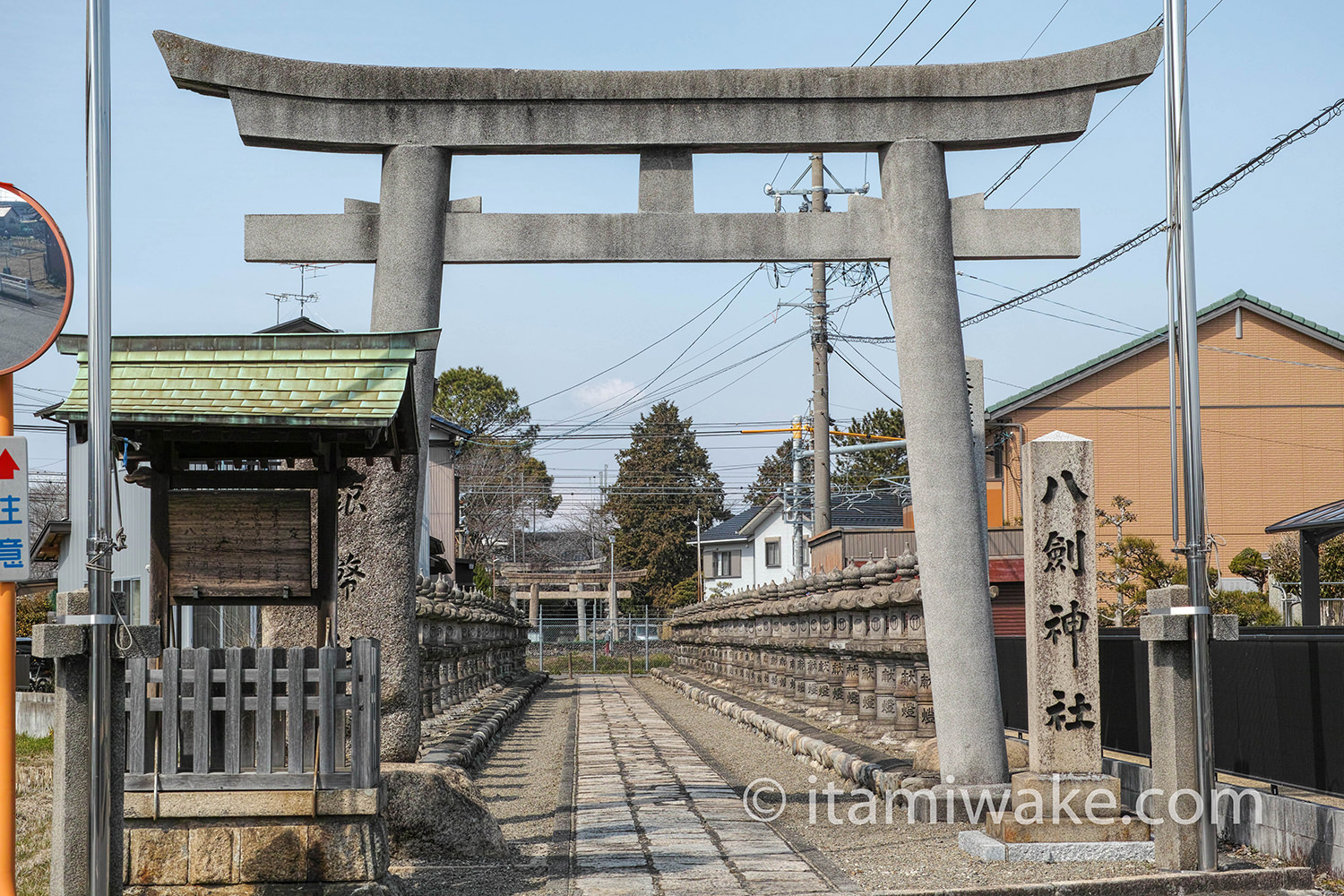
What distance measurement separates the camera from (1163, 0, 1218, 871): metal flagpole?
7.24 m

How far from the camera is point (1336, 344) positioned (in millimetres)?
29266

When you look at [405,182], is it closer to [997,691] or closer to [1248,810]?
[997,691]

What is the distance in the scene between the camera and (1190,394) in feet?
24.6

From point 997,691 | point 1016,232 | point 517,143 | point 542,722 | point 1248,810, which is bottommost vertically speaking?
point 542,722

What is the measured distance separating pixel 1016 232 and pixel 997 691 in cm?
374

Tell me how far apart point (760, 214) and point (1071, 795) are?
4927 millimetres

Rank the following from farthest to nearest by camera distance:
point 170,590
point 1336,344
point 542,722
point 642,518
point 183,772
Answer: point 642,518 < point 1336,344 < point 542,722 < point 170,590 < point 183,772

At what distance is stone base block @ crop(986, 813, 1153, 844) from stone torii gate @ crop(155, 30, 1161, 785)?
1.30 m

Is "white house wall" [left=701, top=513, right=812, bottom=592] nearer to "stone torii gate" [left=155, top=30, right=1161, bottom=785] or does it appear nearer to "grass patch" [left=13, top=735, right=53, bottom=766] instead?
"grass patch" [left=13, top=735, right=53, bottom=766]

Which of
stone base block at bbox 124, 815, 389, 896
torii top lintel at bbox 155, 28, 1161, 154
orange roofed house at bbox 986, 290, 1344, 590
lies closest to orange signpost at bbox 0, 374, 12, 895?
stone base block at bbox 124, 815, 389, 896

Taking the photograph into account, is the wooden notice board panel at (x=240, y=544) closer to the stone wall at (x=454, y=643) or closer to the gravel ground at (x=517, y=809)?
the gravel ground at (x=517, y=809)

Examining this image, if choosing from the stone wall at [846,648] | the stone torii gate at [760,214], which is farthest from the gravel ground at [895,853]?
the stone wall at [846,648]

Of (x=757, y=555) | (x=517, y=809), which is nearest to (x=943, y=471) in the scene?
(x=517, y=809)

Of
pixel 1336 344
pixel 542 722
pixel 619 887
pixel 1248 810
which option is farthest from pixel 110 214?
pixel 1336 344
